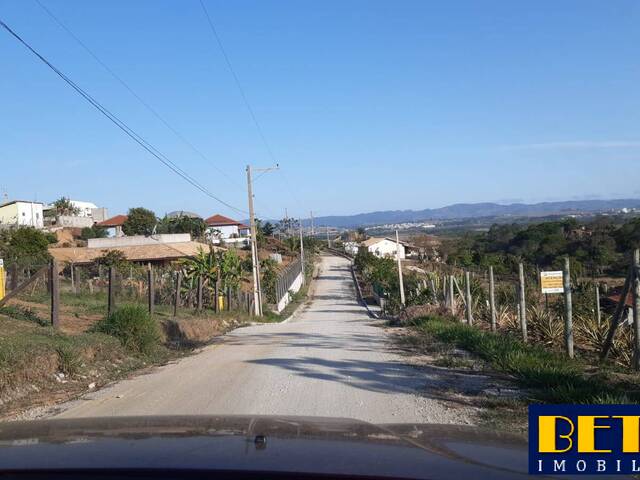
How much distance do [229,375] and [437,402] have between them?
3.97 meters

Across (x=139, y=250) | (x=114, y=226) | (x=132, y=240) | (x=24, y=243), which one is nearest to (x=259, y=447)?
(x=24, y=243)

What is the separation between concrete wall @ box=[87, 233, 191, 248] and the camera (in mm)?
63656

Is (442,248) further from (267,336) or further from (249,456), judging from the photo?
(249,456)

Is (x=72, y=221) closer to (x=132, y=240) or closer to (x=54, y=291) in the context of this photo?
(x=132, y=240)

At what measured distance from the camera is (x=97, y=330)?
15539 millimetres

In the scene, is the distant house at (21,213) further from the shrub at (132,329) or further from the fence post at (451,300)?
the shrub at (132,329)

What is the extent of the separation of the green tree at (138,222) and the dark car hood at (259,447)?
78.4m

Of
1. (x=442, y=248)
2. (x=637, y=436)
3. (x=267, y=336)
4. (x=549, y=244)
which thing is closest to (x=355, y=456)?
(x=637, y=436)

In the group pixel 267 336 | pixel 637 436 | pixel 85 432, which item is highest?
pixel 85 432

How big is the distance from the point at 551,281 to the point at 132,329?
351 inches

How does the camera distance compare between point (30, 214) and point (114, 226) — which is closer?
point (30, 214)

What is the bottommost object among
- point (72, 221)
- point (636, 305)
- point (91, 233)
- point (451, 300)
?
point (451, 300)

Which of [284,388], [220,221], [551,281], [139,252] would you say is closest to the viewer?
Result: [284,388]

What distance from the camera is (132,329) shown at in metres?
15.6
